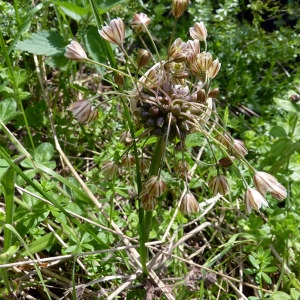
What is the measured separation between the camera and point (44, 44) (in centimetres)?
280

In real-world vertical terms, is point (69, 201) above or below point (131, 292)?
above

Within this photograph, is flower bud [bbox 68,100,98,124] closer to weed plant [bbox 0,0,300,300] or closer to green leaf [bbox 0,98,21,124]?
weed plant [bbox 0,0,300,300]

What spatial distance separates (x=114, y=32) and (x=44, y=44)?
1.18m

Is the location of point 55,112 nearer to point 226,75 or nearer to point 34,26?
point 34,26

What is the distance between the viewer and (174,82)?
1.82 meters

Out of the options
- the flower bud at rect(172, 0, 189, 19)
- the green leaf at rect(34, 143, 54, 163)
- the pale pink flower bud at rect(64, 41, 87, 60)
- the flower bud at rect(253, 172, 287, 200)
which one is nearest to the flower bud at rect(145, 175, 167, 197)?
the flower bud at rect(253, 172, 287, 200)

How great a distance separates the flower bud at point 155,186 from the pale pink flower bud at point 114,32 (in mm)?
493

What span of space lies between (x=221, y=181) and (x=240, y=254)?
82 centimetres

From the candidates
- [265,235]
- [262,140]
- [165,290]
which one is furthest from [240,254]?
[262,140]

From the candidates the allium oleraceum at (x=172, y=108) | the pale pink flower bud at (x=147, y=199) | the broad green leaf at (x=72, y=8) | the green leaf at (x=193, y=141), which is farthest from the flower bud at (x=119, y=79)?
the broad green leaf at (x=72, y=8)

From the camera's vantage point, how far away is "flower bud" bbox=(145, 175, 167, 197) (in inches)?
66.2

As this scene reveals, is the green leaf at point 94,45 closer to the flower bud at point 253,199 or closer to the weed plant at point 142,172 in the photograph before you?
the weed plant at point 142,172

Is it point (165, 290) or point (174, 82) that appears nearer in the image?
point (174, 82)

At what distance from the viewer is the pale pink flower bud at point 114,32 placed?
1.73 metres
